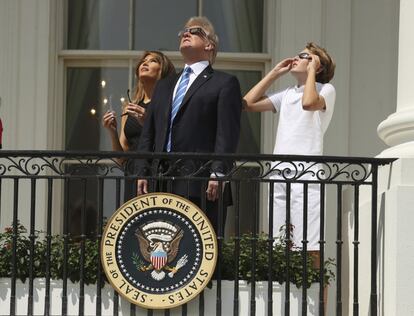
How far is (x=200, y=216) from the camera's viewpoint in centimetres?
821

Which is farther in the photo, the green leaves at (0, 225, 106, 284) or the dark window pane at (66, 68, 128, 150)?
the dark window pane at (66, 68, 128, 150)

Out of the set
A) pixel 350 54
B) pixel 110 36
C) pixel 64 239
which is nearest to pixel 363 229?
pixel 64 239

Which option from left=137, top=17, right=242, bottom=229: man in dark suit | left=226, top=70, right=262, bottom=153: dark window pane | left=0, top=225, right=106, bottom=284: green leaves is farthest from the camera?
left=226, top=70, right=262, bottom=153: dark window pane

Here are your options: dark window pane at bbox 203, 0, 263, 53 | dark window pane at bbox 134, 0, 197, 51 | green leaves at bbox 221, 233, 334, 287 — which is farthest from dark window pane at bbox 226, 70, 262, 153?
green leaves at bbox 221, 233, 334, 287

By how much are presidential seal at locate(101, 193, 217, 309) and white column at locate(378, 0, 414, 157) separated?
1266 mm

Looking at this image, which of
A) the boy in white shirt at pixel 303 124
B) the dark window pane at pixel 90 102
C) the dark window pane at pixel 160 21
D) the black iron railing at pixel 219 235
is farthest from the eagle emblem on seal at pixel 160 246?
the dark window pane at pixel 160 21

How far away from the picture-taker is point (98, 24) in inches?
445

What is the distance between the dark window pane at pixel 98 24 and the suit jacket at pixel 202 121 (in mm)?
2741

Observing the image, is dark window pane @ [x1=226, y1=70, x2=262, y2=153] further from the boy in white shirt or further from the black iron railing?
the black iron railing

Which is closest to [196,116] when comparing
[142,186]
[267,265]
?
[142,186]

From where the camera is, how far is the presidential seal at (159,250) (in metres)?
8.18

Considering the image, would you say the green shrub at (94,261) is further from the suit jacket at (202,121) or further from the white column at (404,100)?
the white column at (404,100)

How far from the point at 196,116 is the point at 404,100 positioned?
4.15 feet

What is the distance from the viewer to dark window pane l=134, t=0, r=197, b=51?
11289 mm
